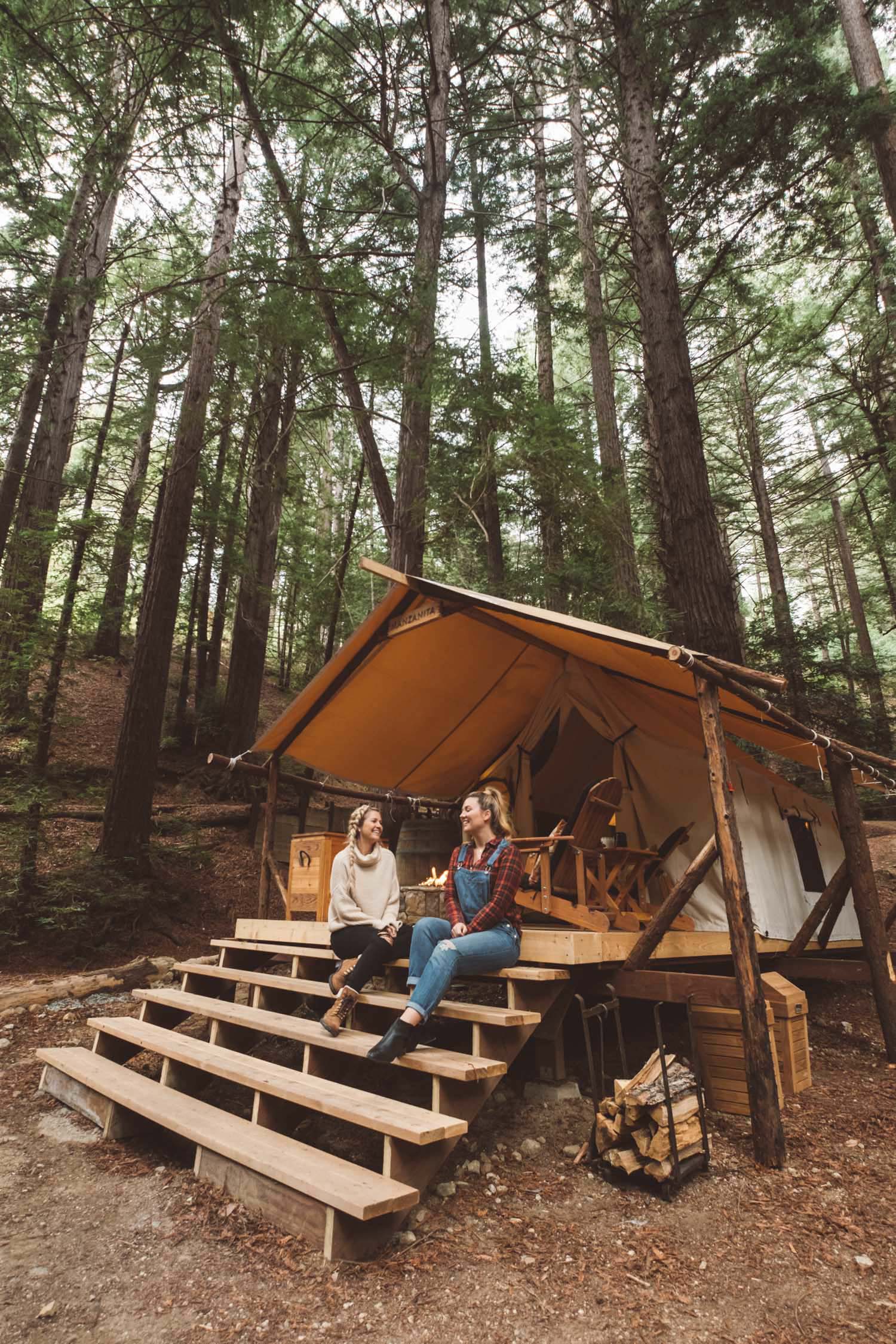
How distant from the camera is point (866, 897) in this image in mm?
4543

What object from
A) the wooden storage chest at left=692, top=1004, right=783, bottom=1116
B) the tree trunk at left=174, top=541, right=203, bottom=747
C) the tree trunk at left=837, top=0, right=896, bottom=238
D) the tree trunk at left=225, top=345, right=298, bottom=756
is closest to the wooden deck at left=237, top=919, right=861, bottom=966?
the wooden storage chest at left=692, top=1004, right=783, bottom=1116

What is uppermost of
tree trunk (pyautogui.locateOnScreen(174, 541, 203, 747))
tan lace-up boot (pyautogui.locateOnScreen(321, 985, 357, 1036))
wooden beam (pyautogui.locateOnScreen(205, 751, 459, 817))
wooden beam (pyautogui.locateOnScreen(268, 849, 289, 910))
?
tree trunk (pyautogui.locateOnScreen(174, 541, 203, 747))

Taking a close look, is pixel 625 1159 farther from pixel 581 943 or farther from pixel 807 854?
pixel 807 854

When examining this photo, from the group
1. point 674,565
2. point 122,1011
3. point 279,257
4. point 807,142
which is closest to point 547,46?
point 807,142

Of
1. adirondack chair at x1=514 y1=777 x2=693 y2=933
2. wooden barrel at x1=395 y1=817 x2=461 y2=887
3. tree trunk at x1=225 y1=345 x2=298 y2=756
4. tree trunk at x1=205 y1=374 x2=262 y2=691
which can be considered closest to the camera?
adirondack chair at x1=514 y1=777 x2=693 y2=933

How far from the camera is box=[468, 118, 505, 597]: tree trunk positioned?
7.64 metres

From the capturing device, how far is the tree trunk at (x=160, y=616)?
7.06 metres

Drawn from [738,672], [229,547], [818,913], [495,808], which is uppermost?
[229,547]

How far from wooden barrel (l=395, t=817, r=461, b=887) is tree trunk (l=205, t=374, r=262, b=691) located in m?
5.23

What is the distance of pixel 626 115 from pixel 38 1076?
395 inches

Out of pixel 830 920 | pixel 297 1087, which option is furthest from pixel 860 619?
pixel 297 1087

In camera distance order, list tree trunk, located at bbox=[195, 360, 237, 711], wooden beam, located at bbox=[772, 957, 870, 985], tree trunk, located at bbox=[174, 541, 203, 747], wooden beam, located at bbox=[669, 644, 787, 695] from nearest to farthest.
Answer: wooden beam, located at bbox=[669, 644, 787, 695] < wooden beam, located at bbox=[772, 957, 870, 985] < tree trunk, located at bbox=[195, 360, 237, 711] < tree trunk, located at bbox=[174, 541, 203, 747]

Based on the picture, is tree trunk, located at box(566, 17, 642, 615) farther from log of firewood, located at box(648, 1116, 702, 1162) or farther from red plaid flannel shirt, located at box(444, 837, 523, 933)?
log of firewood, located at box(648, 1116, 702, 1162)

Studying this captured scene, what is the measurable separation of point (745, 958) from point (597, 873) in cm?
156
